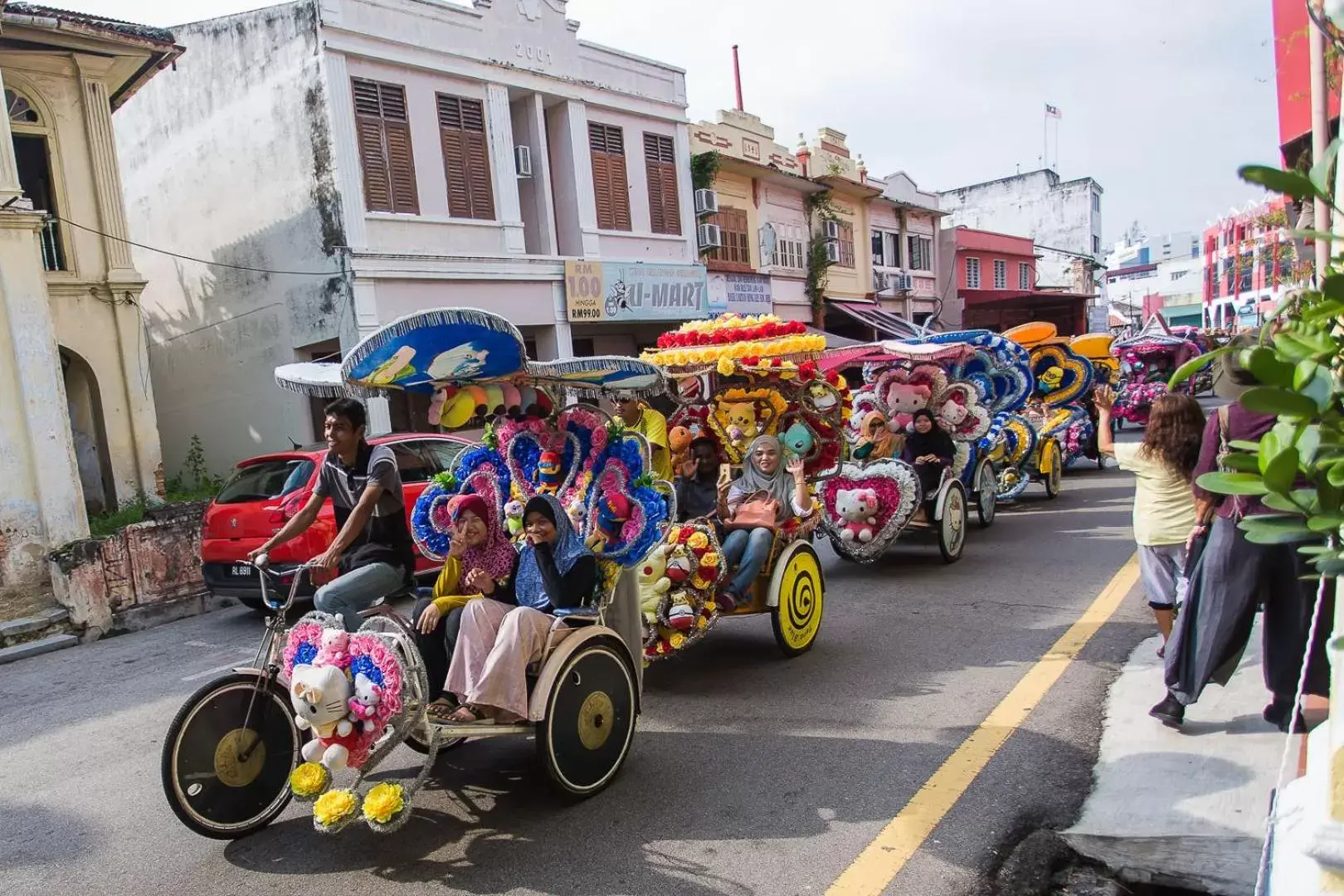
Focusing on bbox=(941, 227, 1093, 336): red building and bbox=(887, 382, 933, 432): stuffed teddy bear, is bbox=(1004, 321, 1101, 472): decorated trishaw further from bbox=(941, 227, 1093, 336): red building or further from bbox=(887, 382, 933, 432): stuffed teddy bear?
bbox=(941, 227, 1093, 336): red building

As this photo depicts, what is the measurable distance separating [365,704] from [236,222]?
1443 centimetres

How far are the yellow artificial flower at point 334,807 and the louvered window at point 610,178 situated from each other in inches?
595

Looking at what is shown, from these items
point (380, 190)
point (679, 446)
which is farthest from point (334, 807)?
point (380, 190)

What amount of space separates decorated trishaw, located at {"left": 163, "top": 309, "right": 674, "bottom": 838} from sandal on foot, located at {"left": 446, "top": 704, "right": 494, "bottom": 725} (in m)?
0.05

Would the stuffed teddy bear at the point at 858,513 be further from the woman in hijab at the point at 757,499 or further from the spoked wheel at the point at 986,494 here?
the spoked wheel at the point at 986,494

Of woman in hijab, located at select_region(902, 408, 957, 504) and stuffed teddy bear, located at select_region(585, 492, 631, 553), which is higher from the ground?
stuffed teddy bear, located at select_region(585, 492, 631, 553)

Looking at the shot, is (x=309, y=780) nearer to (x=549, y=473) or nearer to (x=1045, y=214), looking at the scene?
(x=549, y=473)

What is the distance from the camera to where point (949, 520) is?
321 inches

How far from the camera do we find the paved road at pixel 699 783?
3.37 m

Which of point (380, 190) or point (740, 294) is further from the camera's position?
point (740, 294)

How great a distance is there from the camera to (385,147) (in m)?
14.1

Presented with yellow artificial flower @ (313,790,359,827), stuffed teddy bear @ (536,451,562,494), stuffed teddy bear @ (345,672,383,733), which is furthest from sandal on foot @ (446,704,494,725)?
stuffed teddy bear @ (536,451,562,494)

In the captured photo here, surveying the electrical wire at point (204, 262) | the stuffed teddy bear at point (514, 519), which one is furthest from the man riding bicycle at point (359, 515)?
the electrical wire at point (204, 262)

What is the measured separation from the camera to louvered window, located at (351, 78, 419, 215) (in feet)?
45.6
